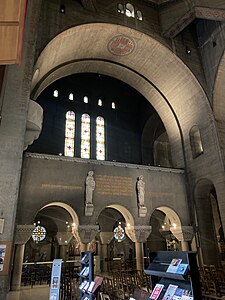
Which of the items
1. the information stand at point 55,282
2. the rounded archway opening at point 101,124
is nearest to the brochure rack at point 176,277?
the information stand at point 55,282

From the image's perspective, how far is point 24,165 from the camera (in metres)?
10.1

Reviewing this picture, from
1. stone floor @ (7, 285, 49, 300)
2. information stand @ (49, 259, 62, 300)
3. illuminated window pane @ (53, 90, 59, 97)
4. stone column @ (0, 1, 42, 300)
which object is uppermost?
illuminated window pane @ (53, 90, 59, 97)

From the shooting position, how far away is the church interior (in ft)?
27.8

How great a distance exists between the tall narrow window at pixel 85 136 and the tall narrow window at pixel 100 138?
0.79 meters

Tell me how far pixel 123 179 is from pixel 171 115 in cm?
556

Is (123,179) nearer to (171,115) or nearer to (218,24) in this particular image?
(171,115)

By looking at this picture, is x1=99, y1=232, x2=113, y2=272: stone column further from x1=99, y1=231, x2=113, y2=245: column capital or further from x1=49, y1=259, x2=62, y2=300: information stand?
x1=49, y1=259, x2=62, y2=300: information stand

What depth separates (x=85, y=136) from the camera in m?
17.9

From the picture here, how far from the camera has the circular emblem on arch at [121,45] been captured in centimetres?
1259

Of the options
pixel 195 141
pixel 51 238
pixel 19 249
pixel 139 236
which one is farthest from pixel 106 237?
pixel 195 141

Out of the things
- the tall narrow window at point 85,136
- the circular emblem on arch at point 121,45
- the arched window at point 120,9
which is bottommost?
the tall narrow window at point 85,136

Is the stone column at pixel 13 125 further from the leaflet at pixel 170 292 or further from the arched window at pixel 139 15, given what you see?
the arched window at pixel 139 15

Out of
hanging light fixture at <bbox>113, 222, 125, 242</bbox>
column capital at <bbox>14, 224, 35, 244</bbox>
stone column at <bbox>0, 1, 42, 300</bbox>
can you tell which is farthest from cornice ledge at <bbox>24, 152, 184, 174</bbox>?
hanging light fixture at <bbox>113, 222, 125, 242</bbox>

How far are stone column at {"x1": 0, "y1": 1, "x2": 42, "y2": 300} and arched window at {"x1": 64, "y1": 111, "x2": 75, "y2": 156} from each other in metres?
8.86
